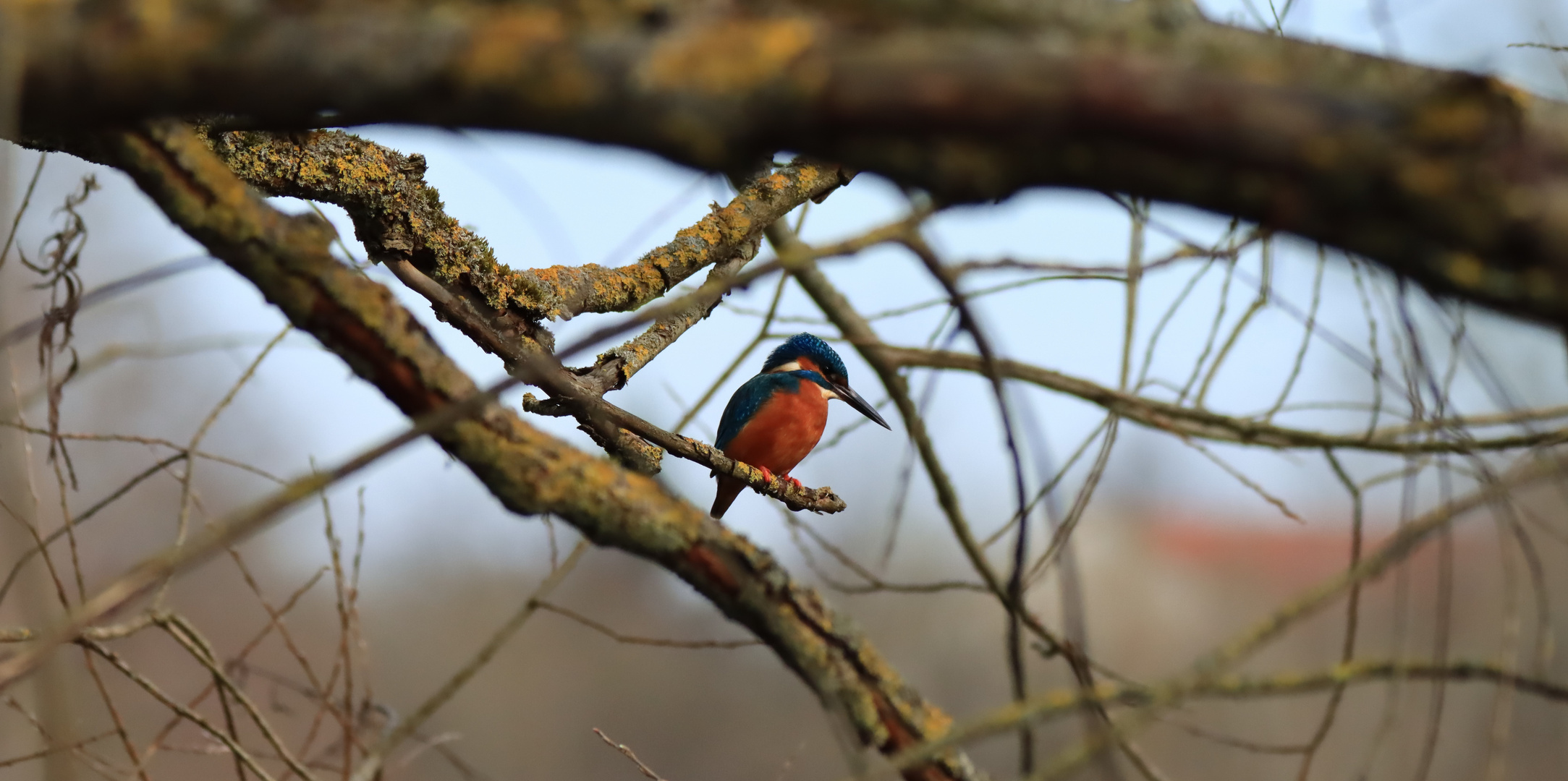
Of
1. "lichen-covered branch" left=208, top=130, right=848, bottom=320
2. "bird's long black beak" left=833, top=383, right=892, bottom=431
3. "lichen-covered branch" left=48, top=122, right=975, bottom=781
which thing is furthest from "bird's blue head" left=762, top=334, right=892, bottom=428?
"lichen-covered branch" left=48, top=122, right=975, bottom=781

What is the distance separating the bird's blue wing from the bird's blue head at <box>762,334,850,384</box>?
121mm

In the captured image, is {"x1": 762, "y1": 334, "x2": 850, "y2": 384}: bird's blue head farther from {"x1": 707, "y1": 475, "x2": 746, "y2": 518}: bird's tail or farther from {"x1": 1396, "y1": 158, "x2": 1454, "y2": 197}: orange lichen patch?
{"x1": 1396, "y1": 158, "x2": 1454, "y2": 197}: orange lichen patch

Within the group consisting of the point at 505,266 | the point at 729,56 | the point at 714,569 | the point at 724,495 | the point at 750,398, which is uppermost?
the point at 750,398

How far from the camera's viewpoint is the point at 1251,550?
18531 mm

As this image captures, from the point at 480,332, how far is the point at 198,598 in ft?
45.4

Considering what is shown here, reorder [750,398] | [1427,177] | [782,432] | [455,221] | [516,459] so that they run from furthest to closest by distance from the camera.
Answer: [750,398] → [782,432] → [455,221] → [516,459] → [1427,177]

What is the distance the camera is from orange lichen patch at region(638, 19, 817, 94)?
734 millimetres

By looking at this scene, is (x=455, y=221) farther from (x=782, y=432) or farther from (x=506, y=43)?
(x=782, y=432)

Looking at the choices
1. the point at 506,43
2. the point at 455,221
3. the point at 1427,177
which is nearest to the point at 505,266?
the point at 455,221

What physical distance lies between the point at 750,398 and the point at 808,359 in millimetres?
327

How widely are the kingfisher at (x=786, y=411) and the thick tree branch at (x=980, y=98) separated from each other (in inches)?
137

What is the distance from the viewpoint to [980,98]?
714 millimetres

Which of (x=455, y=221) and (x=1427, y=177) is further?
(x=455, y=221)

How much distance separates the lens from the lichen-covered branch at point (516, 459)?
0.99 metres
